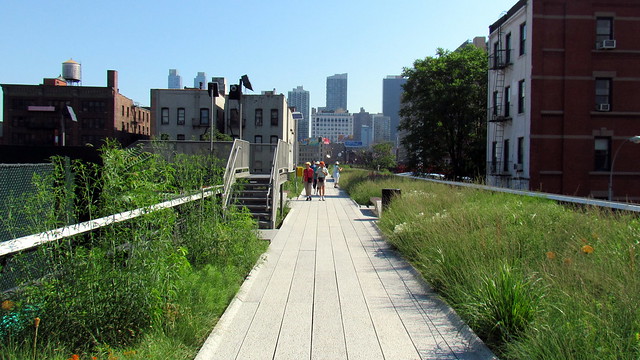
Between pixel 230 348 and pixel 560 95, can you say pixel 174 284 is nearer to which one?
pixel 230 348

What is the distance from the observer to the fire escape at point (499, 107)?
120 feet

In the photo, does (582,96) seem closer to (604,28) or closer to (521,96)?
(521,96)

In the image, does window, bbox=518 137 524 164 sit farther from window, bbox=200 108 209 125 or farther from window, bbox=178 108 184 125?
window, bbox=178 108 184 125

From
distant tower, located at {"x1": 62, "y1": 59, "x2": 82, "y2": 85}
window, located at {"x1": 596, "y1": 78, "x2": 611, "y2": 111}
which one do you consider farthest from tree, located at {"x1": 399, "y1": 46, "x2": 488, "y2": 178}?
distant tower, located at {"x1": 62, "y1": 59, "x2": 82, "y2": 85}

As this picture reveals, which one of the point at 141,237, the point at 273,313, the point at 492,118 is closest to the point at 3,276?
the point at 141,237

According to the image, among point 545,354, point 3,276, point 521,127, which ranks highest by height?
point 521,127

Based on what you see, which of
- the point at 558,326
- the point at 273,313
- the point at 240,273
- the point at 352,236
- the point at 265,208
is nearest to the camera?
the point at 558,326

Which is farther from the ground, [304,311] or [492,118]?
[492,118]

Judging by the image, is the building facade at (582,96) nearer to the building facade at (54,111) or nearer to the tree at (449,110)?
the tree at (449,110)

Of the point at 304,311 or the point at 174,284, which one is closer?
the point at 174,284

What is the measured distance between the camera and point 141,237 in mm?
4844

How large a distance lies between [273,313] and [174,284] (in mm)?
1513

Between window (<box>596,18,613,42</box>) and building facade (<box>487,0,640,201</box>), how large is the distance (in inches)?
2.1

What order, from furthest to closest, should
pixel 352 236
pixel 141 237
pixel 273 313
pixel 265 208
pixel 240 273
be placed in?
pixel 265 208 < pixel 352 236 < pixel 240 273 < pixel 273 313 < pixel 141 237
